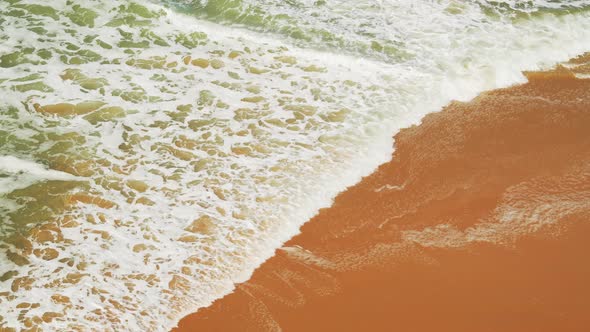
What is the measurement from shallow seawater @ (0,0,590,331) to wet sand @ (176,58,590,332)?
24 cm

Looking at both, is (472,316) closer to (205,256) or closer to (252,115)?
(205,256)

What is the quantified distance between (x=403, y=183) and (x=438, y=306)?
122cm

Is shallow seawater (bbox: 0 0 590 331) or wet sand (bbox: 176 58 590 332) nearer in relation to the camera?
wet sand (bbox: 176 58 590 332)

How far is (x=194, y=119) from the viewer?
542cm

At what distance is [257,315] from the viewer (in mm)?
3668

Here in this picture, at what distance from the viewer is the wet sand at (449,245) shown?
3617 mm

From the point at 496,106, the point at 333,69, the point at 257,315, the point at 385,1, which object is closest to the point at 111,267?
the point at 257,315

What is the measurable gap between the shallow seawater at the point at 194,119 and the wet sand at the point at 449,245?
0.77 feet

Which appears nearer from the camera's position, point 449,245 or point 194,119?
point 449,245

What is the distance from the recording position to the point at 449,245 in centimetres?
405

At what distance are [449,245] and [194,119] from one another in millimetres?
2651

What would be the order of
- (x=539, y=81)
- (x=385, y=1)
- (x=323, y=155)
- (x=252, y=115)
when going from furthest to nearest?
(x=385, y=1), (x=539, y=81), (x=252, y=115), (x=323, y=155)

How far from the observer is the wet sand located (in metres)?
3.62

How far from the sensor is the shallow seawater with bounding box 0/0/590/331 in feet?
13.1
